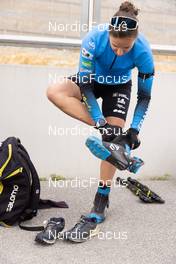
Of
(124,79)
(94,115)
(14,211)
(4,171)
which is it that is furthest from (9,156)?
(124,79)

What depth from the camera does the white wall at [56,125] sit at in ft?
11.8

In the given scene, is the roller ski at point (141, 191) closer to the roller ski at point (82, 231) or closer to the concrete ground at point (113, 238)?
the concrete ground at point (113, 238)

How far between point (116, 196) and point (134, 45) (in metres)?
1.28

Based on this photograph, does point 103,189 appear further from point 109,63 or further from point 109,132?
point 109,63

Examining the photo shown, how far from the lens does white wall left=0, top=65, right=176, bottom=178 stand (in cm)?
358

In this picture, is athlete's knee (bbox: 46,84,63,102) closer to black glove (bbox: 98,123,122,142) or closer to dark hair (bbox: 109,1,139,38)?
black glove (bbox: 98,123,122,142)

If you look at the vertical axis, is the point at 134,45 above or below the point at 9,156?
above

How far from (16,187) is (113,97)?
2.66 ft

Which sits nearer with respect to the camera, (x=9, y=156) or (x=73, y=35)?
(x=9, y=156)

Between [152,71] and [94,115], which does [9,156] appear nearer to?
[94,115]

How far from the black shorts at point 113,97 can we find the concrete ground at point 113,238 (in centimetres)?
67

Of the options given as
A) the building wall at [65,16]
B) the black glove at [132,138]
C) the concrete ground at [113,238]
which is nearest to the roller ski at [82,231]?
the concrete ground at [113,238]

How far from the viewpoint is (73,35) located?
12.5 feet

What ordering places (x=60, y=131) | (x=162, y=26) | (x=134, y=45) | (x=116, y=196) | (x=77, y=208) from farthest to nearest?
(x=162, y=26), (x=60, y=131), (x=116, y=196), (x=77, y=208), (x=134, y=45)
